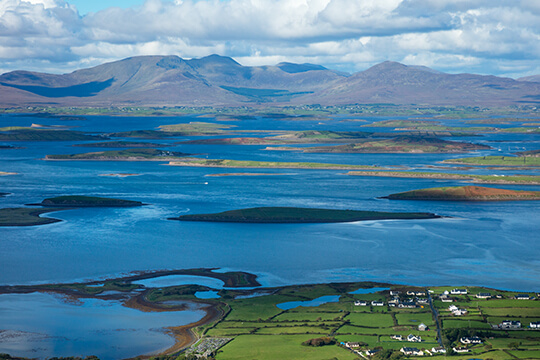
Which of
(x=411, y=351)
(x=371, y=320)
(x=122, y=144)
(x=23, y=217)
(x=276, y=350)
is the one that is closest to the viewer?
(x=411, y=351)

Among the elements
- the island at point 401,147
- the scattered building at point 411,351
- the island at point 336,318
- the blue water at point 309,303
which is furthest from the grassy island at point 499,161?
the scattered building at point 411,351

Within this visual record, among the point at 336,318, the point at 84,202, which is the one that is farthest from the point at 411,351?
the point at 84,202

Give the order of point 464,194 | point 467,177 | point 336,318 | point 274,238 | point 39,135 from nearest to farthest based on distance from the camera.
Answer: point 336,318
point 274,238
point 464,194
point 467,177
point 39,135

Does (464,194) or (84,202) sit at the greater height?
(84,202)

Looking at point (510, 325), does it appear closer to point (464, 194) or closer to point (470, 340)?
point (470, 340)

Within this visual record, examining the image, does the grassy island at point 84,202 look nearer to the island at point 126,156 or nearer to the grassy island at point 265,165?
the grassy island at point 265,165

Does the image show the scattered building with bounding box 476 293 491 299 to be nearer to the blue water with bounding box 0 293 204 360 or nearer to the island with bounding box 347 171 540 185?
the blue water with bounding box 0 293 204 360

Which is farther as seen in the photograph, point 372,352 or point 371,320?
point 371,320
